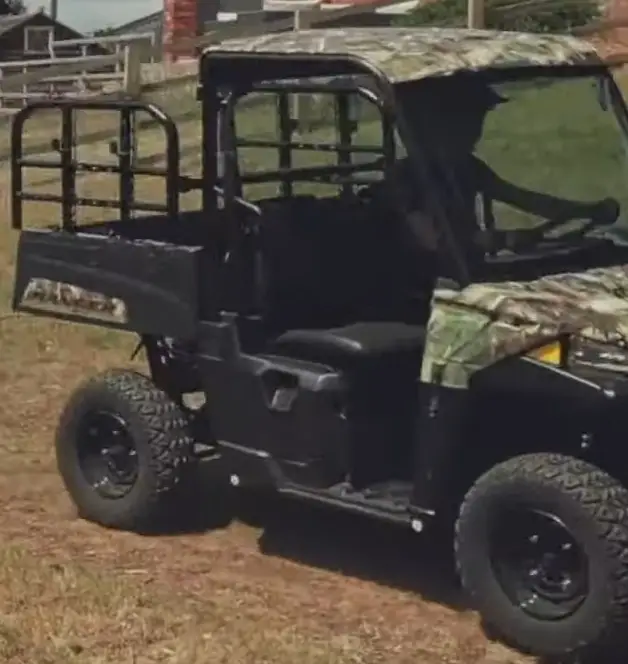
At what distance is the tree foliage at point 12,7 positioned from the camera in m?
69.7

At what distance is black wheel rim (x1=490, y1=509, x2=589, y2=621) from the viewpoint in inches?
230

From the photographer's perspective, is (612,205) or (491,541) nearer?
(491,541)

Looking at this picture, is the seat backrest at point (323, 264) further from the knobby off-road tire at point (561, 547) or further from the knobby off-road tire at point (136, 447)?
the knobby off-road tire at point (561, 547)

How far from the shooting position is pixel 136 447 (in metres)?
7.29

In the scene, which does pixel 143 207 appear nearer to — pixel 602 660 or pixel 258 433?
pixel 258 433

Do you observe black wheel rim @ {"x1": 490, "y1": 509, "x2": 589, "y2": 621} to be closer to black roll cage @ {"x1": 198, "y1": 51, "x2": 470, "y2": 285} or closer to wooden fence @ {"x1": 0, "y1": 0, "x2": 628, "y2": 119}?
black roll cage @ {"x1": 198, "y1": 51, "x2": 470, "y2": 285}

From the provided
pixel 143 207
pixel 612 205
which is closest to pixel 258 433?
pixel 143 207

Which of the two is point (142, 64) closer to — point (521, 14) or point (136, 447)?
point (521, 14)

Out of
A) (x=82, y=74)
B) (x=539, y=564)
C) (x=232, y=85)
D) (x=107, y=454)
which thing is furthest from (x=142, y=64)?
(x=539, y=564)

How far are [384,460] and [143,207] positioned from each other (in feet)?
4.61

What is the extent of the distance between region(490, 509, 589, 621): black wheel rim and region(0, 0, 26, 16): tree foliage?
206 ft

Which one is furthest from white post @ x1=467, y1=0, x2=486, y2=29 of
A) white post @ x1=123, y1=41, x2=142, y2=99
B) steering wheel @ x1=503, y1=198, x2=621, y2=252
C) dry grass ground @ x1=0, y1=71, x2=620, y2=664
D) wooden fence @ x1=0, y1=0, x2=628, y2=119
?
steering wheel @ x1=503, y1=198, x2=621, y2=252

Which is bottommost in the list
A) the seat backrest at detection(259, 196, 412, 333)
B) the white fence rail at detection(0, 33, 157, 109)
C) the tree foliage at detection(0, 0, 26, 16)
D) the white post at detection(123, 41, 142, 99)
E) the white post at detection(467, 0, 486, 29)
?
the tree foliage at detection(0, 0, 26, 16)

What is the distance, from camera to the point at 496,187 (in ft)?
21.3
